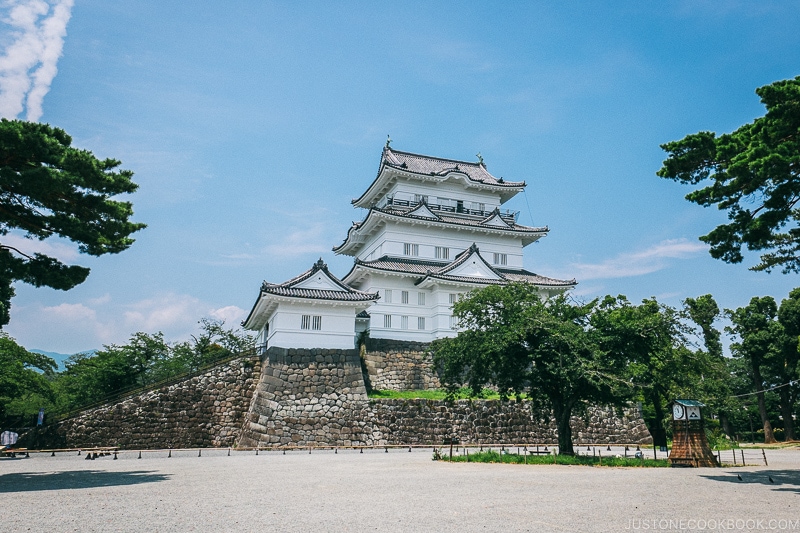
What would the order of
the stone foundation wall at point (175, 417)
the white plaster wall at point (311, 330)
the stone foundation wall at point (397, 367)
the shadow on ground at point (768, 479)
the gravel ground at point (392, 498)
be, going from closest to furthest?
1. the gravel ground at point (392, 498)
2. the shadow on ground at point (768, 479)
3. the stone foundation wall at point (175, 417)
4. the white plaster wall at point (311, 330)
5. the stone foundation wall at point (397, 367)

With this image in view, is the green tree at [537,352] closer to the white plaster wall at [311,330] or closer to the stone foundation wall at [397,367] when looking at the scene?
the white plaster wall at [311,330]

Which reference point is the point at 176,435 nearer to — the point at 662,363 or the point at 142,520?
the point at 142,520

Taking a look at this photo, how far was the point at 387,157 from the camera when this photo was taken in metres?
41.3

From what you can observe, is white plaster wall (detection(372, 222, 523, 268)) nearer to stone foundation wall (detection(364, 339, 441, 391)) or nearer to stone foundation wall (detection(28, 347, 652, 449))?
stone foundation wall (detection(364, 339, 441, 391))

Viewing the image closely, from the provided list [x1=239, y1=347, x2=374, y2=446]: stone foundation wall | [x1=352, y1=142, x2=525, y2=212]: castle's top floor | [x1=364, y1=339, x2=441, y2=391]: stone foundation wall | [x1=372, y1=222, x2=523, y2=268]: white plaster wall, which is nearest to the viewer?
[x1=239, y1=347, x2=374, y2=446]: stone foundation wall

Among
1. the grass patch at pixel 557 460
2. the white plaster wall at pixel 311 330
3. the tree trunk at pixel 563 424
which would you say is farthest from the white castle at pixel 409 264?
the tree trunk at pixel 563 424

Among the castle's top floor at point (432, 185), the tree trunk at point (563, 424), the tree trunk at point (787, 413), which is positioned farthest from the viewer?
the tree trunk at point (787, 413)

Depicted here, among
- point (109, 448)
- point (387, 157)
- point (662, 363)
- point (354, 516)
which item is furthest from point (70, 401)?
point (662, 363)

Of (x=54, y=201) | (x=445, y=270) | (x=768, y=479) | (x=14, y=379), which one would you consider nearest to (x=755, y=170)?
(x=768, y=479)

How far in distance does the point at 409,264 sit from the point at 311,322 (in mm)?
10030

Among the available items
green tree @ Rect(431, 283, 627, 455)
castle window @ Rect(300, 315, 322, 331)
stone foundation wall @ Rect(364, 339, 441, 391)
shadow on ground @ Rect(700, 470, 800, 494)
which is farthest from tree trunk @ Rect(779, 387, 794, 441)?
castle window @ Rect(300, 315, 322, 331)

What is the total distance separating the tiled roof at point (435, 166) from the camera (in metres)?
40.2

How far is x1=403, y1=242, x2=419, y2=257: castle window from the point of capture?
3691 centimetres

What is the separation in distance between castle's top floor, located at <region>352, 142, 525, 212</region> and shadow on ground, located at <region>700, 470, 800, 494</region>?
90.2 feet
